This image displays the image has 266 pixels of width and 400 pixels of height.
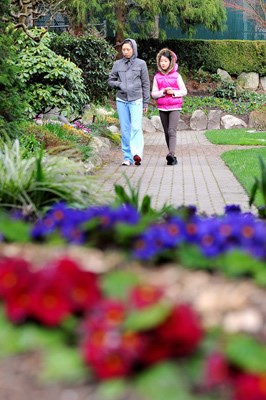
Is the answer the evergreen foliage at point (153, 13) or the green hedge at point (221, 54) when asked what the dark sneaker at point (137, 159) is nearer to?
the evergreen foliage at point (153, 13)

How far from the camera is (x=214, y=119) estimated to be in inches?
1049

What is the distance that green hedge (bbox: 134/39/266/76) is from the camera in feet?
106

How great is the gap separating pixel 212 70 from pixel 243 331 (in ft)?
100

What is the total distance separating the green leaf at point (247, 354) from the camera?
258 cm

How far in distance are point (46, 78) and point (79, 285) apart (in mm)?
14114

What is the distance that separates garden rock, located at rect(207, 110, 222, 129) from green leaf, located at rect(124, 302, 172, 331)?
78.2ft

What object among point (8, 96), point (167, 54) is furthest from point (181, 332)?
point (167, 54)

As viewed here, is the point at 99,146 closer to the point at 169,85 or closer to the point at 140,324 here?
the point at 169,85

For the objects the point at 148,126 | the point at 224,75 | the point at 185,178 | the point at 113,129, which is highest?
the point at 185,178

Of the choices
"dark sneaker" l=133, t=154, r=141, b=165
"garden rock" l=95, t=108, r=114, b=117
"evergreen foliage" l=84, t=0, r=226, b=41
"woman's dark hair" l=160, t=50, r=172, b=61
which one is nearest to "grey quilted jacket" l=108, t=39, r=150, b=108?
"woman's dark hair" l=160, t=50, r=172, b=61

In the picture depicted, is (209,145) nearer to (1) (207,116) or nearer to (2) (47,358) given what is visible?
(1) (207,116)

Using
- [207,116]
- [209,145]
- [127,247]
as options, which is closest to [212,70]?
[207,116]

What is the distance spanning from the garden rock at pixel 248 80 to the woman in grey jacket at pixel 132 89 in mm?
19440

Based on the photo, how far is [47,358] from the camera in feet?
9.42
